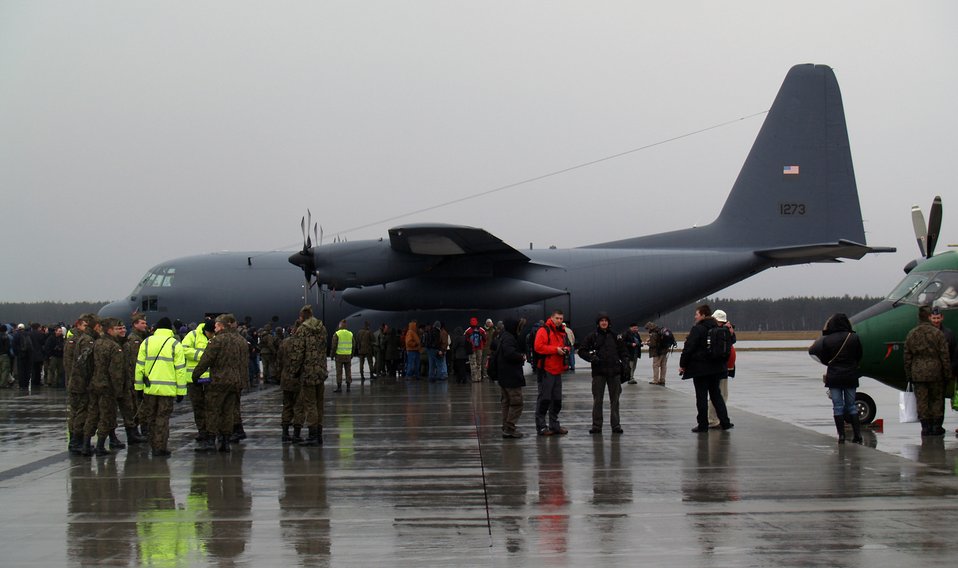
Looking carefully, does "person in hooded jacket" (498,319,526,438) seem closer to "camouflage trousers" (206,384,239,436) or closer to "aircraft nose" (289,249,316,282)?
"camouflage trousers" (206,384,239,436)

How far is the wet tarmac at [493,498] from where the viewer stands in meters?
5.98

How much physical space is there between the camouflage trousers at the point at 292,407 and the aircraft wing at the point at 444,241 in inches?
356

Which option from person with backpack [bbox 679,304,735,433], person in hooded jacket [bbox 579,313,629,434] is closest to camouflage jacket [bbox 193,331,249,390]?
person in hooded jacket [bbox 579,313,629,434]

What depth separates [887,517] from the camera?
22.1 feet

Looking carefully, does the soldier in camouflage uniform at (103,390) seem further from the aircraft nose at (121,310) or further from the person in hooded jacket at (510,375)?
the aircraft nose at (121,310)

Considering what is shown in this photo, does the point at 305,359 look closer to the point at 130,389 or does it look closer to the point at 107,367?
the point at 107,367

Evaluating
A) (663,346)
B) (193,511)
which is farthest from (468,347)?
(193,511)

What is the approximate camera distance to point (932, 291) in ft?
40.9

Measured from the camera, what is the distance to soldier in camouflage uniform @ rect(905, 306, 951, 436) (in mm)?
10898

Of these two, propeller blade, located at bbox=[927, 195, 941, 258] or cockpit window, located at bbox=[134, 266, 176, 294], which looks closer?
propeller blade, located at bbox=[927, 195, 941, 258]

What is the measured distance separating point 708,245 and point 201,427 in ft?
52.6

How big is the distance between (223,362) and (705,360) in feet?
20.0

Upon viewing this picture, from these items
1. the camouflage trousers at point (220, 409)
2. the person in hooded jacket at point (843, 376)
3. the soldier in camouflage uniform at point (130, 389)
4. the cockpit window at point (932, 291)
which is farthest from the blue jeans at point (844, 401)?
the soldier in camouflage uniform at point (130, 389)

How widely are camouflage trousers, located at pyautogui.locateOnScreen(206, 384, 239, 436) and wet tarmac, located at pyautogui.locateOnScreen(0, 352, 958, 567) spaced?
0.40 meters
